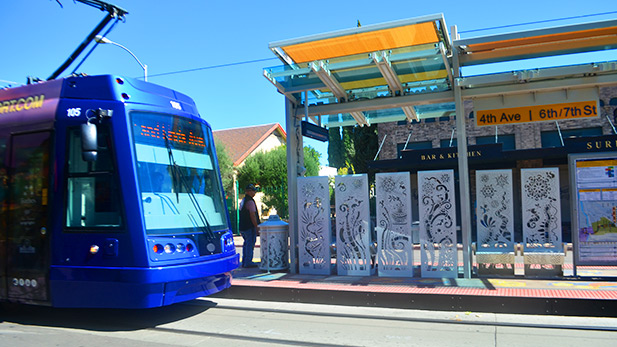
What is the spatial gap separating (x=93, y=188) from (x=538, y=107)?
7.89 meters

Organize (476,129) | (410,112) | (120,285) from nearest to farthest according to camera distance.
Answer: (120,285), (410,112), (476,129)

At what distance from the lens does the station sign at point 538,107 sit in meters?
9.27

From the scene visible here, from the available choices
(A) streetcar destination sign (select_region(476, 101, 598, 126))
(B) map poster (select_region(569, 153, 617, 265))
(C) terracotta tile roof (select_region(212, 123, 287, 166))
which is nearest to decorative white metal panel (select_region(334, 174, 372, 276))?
(A) streetcar destination sign (select_region(476, 101, 598, 126))

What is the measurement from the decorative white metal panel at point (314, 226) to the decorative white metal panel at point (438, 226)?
74.9 inches

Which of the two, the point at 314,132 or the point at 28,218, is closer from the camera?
the point at 28,218

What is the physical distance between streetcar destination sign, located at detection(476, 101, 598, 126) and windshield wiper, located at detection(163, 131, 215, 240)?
5662 mm

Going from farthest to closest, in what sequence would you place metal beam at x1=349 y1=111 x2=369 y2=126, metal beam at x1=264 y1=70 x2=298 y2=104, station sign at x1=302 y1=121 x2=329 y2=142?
metal beam at x1=349 y1=111 x2=369 y2=126 → station sign at x1=302 y1=121 x2=329 y2=142 → metal beam at x1=264 y1=70 x2=298 y2=104

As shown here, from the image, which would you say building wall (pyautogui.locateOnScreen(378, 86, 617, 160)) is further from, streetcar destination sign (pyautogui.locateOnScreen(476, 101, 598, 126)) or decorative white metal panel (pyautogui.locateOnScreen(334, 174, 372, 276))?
decorative white metal panel (pyautogui.locateOnScreen(334, 174, 372, 276))

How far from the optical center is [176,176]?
7184 millimetres

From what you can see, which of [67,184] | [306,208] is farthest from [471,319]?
[67,184]

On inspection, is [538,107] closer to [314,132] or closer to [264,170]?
[314,132]

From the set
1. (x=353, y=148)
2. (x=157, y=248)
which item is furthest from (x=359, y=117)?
(x=353, y=148)

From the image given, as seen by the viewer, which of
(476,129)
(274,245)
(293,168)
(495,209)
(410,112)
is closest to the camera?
(495,209)

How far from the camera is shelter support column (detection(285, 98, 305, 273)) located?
10.5 meters
